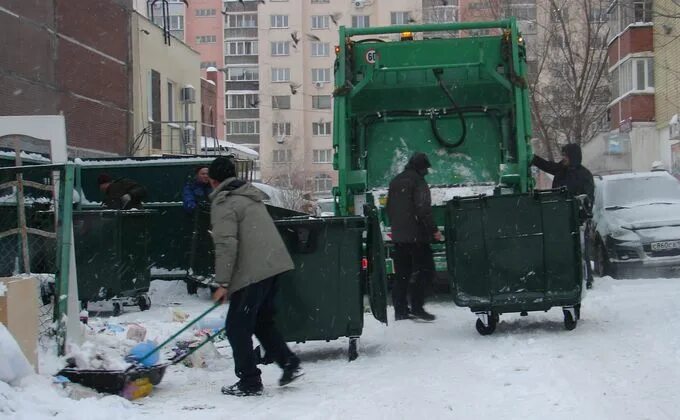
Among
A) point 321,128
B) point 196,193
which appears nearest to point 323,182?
point 321,128

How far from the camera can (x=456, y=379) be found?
21.6 feet

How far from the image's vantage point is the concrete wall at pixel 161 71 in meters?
26.0

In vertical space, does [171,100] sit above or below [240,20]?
below

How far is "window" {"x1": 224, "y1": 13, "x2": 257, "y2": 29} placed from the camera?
69.1 m

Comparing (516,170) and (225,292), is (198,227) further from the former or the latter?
(225,292)

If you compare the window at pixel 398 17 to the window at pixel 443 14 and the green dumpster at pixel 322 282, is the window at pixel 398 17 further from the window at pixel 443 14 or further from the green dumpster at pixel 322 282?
the green dumpster at pixel 322 282

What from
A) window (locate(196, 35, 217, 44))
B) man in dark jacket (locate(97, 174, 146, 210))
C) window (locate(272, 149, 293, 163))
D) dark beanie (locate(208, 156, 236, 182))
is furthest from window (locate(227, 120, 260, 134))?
dark beanie (locate(208, 156, 236, 182))

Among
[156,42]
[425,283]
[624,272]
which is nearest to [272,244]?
[425,283]

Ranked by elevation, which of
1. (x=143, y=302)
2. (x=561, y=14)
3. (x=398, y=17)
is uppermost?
(x=398, y=17)

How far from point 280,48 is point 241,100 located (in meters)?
4.74

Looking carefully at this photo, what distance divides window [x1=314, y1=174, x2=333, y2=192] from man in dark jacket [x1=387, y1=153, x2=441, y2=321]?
5080 centimetres

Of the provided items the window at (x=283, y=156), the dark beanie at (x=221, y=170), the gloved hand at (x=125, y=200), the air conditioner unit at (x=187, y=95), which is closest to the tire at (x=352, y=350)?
the dark beanie at (x=221, y=170)

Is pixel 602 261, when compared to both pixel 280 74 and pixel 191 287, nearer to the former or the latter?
pixel 191 287

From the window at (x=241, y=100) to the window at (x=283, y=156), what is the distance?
14.7 feet
